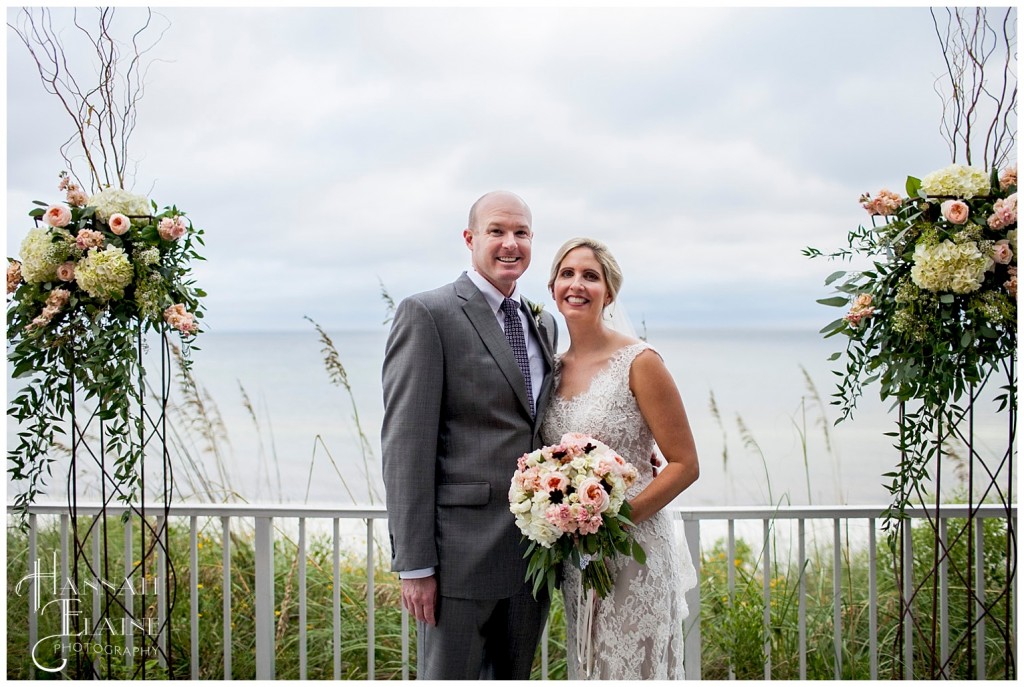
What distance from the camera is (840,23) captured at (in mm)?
4320

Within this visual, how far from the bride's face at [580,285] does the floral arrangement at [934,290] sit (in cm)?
75

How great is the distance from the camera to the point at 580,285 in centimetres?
229

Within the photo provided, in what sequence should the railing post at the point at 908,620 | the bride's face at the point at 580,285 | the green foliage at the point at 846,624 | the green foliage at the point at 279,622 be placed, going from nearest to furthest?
the bride's face at the point at 580,285
the railing post at the point at 908,620
the green foliage at the point at 846,624
the green foliage at the point at 279,622

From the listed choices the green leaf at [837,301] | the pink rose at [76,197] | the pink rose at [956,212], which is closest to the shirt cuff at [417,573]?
the green leaf at [837,301]

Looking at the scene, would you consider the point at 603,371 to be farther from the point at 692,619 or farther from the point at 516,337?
the point at 692,619

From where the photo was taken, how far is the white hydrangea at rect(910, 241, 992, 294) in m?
2.23

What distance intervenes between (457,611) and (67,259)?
1813 millimetres

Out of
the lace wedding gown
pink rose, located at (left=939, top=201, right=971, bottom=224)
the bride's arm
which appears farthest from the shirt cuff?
pink rose, located at (left=939, top=201, right=971, bottom=224)

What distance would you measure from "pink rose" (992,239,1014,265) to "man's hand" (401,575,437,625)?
6.74 ft

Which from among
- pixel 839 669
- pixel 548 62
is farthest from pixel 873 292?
pixel 548 62

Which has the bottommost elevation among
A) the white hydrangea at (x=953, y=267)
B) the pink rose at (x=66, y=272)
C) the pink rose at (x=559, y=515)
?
the pink rose at (x=559, y=515)

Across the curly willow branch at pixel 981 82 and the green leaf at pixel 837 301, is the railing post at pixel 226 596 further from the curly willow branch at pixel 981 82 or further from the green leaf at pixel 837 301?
the curly willow branch at pixel 981 82

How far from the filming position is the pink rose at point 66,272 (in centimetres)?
245

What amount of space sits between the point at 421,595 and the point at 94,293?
4.94 ft
